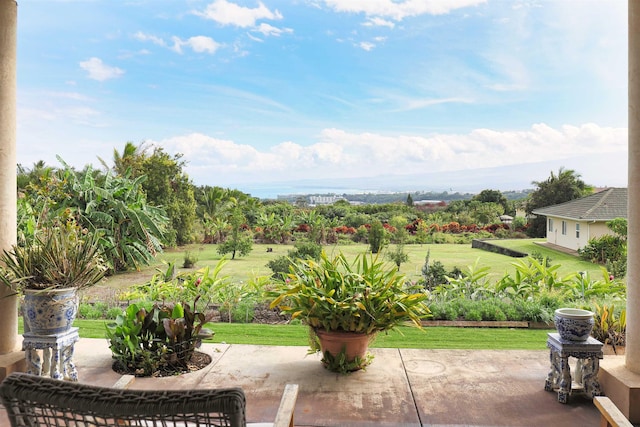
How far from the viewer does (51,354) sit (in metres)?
3.40

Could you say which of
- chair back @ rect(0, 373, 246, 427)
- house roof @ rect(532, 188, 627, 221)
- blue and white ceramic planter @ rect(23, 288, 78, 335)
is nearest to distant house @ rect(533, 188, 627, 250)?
house roof @ rect(532, 188, 627, 221)

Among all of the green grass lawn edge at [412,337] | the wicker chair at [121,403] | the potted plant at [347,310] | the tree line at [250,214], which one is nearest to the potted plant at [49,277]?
the potted plant at [347,310]

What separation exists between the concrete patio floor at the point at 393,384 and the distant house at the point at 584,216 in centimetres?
505

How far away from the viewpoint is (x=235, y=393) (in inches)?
51.4

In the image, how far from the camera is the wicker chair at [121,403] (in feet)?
4.25

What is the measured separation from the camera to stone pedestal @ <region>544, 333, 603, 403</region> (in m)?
3.22

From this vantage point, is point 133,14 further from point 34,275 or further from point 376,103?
point 34,275

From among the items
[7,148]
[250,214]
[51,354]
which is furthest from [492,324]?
[250,214]

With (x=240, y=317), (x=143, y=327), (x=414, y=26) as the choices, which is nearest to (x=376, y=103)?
(x=414, y=26)

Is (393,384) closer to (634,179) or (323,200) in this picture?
(634,179)

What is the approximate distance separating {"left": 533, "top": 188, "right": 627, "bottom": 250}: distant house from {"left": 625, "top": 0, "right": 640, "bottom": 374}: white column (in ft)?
19.1

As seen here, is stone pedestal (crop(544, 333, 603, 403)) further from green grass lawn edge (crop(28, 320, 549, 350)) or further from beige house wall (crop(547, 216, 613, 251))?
beige house wall (crop(547, 216, 613, 251))

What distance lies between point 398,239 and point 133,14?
13047 millimetres


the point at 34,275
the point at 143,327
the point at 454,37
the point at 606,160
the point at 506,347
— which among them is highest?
the point at 454,37
